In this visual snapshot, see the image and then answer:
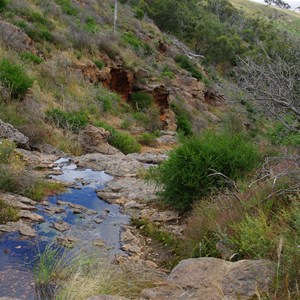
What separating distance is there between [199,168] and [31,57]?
10158mm

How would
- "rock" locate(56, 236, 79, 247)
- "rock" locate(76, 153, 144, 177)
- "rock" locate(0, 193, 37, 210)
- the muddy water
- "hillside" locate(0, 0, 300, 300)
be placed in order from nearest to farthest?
"hillside" locate(0, 0, 300, 300) < the muddy water < "rock" locate(56, 236, 79, 247) < "rock" locate(0, 193, 37, 210) < "rock" locate(76, 153, 144, 177)

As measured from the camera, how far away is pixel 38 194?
6.86 meters

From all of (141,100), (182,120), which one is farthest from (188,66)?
(141,100)

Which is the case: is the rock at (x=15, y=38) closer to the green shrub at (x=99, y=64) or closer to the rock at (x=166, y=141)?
the green shrub at (x=99, y=64)

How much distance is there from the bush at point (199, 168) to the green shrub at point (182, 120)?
12.0 metres

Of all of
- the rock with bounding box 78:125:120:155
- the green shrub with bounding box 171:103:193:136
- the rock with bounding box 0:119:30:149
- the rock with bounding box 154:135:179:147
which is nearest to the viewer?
the rock with bounding box 0:119:30:149

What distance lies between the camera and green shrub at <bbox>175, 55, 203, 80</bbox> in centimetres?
2774

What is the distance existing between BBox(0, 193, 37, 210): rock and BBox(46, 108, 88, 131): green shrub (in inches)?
208

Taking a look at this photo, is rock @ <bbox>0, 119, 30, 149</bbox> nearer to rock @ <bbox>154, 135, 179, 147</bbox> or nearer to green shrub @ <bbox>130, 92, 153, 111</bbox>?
rock @ <bbox>154, 135, 179, 147</bbox>

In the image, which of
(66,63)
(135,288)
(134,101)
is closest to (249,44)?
(134,101)

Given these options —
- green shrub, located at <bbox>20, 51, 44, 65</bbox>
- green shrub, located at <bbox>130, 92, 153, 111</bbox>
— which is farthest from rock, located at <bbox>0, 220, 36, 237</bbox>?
green shrub, located at <bbox>130, 92, 153, 111</bbox>

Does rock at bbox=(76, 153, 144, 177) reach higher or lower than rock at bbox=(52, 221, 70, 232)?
lower

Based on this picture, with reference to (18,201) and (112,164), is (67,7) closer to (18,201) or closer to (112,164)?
(112,164)

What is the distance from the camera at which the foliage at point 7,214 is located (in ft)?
18.7
